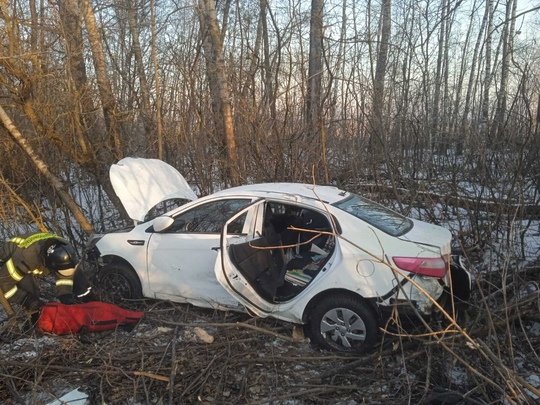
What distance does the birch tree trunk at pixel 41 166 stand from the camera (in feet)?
21.6

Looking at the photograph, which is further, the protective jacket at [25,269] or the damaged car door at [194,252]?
the damaged car door at [194,252]

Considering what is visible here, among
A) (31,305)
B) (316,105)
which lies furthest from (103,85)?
(31,305)

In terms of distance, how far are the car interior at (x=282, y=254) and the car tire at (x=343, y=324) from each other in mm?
319

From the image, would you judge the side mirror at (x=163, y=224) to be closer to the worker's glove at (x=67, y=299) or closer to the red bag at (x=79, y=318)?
the red bag at (x=79, y=318)

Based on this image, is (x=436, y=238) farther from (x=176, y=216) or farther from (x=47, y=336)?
(x=47, y=336)

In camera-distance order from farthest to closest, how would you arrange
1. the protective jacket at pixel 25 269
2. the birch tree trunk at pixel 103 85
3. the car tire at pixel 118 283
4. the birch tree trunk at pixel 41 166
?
the birch tree trunk at pixel 103 85, the birch tree trunk at pixel 41 166, the car tire at pixel 118 283, the protective jacket at pixel 25 269

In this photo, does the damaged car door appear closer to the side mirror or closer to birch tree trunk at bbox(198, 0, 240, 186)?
the side mirror

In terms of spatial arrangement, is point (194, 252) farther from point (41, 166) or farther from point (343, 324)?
point (41, 166)

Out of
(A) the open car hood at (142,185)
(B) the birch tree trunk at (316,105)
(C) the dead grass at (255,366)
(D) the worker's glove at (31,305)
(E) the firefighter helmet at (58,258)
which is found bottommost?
(C) the dead grass at (255,366)

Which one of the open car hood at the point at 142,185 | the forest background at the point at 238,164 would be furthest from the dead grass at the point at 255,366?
the open car hood at the point at 142,185

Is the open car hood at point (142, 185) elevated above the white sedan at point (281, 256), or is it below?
above

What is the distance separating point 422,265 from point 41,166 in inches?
225

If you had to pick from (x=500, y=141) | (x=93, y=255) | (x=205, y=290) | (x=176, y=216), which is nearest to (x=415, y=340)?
(x=205, y=290)

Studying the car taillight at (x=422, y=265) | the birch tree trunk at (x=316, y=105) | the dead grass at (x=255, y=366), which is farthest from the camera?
the birch tree trunk at (x=316, y=105)
